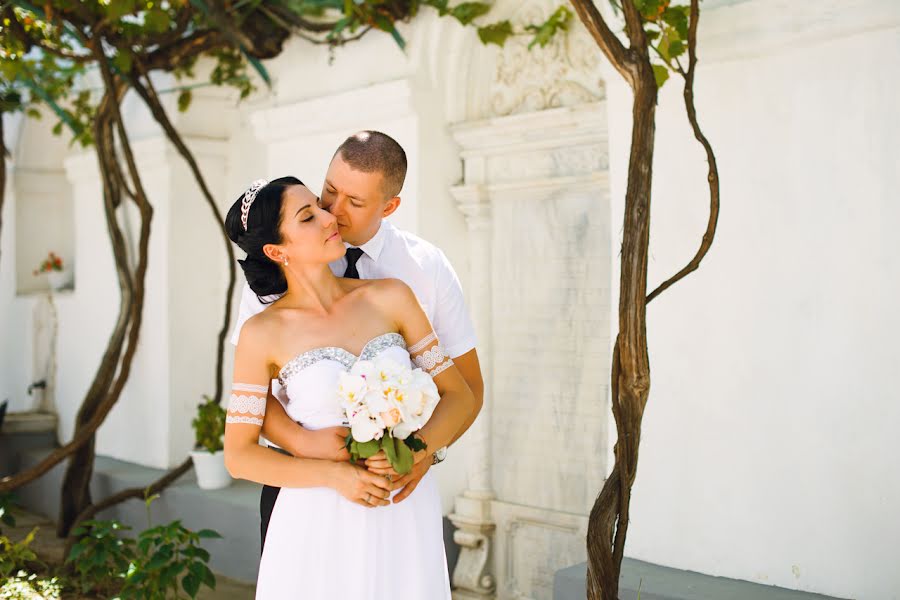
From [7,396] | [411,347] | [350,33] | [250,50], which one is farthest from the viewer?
[7,396]

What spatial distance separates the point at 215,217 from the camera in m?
6.66

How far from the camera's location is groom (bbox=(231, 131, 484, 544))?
264 centimetres

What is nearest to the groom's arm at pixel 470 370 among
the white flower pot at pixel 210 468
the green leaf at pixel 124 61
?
the white flower pot at pixel 210 468

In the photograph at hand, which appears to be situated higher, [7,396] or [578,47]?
[578,47]

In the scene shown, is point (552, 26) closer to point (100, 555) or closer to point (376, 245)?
point (376, 245)

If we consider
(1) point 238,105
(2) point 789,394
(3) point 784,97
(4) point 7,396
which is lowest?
(4) point 7,396

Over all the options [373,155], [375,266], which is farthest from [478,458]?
[373,155]

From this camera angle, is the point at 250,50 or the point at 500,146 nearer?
the point at 500,146

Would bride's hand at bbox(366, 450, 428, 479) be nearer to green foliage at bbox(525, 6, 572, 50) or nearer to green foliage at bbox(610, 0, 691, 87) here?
green foliage at bbox(610, 0, 691, 87)

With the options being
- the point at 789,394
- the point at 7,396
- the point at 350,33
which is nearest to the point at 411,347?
the point at 789,394

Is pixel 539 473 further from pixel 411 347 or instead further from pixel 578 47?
pixel 411 347

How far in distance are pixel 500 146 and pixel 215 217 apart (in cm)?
244

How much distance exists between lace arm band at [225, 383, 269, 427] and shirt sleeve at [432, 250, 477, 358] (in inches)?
25.7

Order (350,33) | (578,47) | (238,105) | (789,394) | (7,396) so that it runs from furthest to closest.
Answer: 1. (7,396)
2. (238,105)
3. (350,33)
4. (578,47)
5. (789,394)
